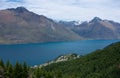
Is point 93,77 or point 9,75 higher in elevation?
point 9,75

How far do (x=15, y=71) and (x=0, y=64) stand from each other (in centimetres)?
1058

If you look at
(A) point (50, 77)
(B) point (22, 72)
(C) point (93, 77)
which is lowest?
(C) point (93, 77)

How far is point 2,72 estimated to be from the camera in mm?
111500

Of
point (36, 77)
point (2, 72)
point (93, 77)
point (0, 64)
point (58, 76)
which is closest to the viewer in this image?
point (2, 72)

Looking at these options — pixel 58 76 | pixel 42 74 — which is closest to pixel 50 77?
pixel 42 74

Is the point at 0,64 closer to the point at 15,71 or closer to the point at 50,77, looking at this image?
the point at 15,71

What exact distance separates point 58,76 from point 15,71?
48.9m

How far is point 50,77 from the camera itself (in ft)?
456

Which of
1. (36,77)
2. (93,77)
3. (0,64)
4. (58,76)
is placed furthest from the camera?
(93,77)

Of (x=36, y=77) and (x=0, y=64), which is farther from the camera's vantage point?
(x=36, y=77)

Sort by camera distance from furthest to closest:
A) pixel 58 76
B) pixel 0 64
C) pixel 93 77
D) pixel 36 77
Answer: pixel 93 77 → pixel 58 76 → pixel 36 77 → pixel 0 64

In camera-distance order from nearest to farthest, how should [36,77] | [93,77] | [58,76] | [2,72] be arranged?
[2,72], [36,77], [58,76], [93,77]

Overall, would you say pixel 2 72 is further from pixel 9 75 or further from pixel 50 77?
pixel 50 77

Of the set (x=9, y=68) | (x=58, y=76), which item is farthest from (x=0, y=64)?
(x=58, y=76)
